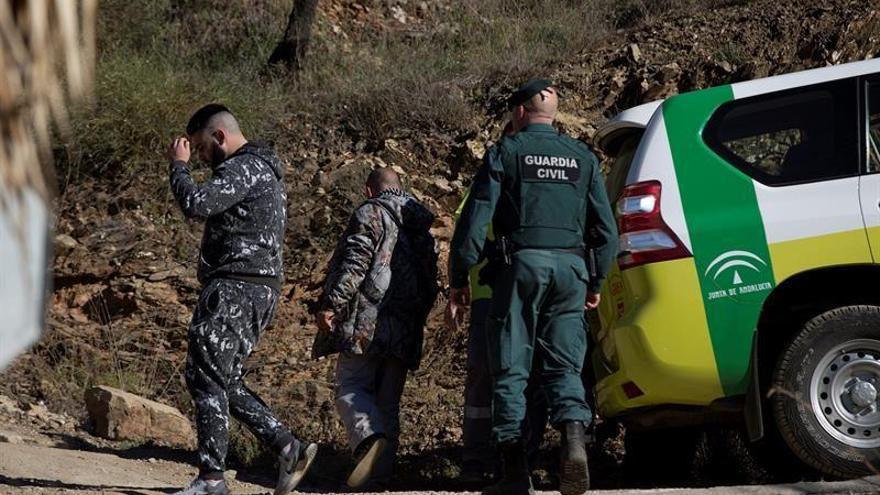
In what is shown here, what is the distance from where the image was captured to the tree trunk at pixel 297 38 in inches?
626

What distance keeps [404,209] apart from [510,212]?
1.94m

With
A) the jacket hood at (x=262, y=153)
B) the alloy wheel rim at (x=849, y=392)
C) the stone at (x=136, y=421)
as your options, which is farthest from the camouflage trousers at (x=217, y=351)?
the stone at (x=136, y=421)

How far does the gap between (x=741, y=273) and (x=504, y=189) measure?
1.14m

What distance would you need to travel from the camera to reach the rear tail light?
7.19 metres

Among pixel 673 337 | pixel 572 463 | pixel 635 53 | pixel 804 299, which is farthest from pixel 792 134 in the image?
pixel 635 53

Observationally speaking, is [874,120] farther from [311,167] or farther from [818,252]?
[311,167]

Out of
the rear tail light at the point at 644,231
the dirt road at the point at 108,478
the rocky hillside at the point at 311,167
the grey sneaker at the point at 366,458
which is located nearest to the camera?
the dirt road at the point at 108,478

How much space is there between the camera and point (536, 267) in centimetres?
673

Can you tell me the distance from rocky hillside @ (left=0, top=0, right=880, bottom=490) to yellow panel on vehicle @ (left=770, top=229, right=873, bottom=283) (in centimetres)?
384

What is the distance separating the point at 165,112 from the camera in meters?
13.7

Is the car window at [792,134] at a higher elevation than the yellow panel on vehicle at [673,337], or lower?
higher

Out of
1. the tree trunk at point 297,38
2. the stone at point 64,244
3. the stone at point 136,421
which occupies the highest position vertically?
the tree trunk at point 297,38

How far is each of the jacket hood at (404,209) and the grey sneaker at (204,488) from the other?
199 cm

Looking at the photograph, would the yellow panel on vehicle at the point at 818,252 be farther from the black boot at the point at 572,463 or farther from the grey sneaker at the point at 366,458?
the grey sneaker at the point at 366,458
